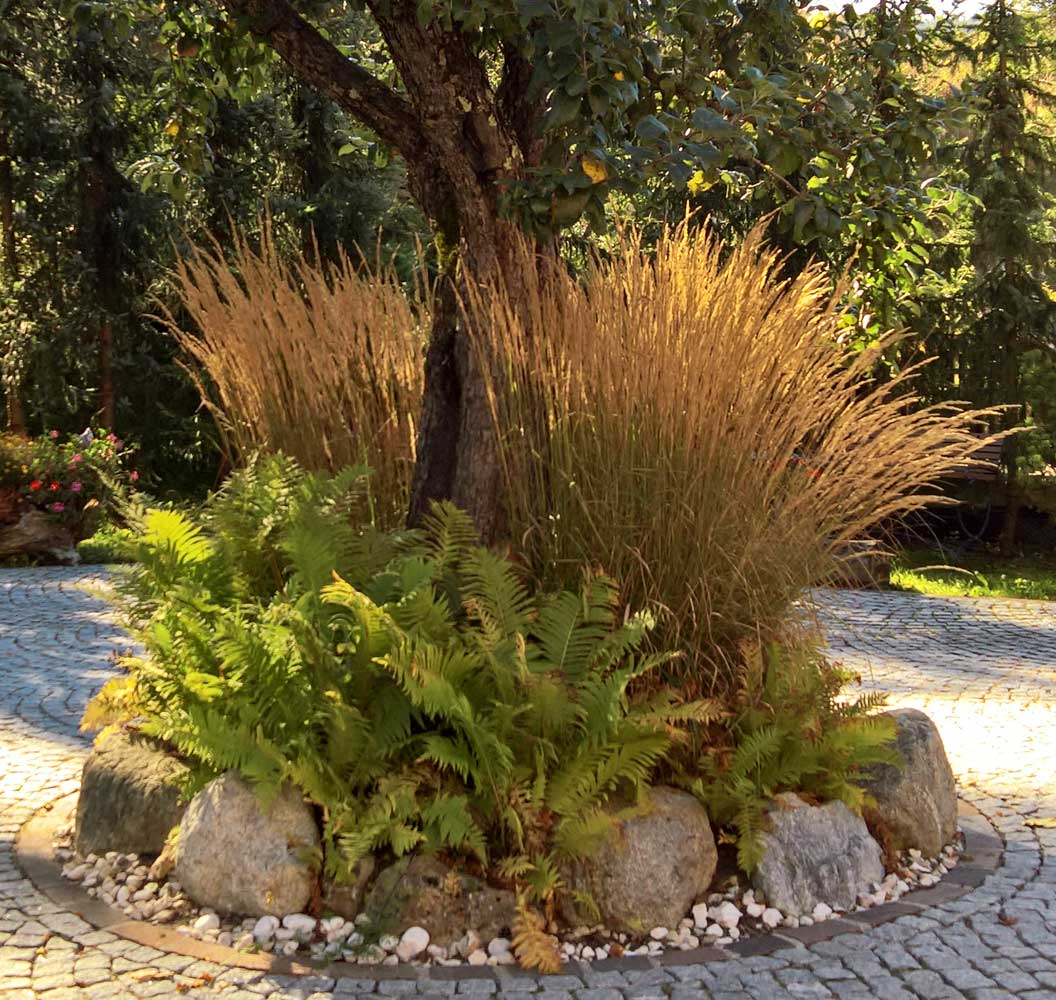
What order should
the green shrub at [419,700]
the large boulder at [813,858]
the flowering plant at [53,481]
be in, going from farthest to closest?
the flowering plant at [53,481]
the large boulder at [813,858]
the green shrub at [419,700]

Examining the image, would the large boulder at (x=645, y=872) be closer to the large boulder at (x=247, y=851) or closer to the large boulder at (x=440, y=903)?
the large boulder at (x=440, y=903)

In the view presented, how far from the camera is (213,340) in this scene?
3707mm

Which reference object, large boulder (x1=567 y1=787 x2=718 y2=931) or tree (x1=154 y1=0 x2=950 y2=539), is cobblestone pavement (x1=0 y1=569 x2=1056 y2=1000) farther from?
tree (x1=154 y1=0 x2=950 y2=539)

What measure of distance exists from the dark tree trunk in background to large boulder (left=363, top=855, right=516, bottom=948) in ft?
29.9

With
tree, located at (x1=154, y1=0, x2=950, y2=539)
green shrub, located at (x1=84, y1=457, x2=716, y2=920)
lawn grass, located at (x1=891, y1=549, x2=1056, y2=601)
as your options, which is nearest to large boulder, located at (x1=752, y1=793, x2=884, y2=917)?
green shrub, located at (x1=84, y1=457, x2=716, y2=920)

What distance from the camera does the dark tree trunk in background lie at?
10.4m

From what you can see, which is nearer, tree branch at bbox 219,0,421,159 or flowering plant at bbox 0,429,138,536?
tree branch at bbox 219,0,421,159

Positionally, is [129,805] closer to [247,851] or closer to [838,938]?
[247,851]

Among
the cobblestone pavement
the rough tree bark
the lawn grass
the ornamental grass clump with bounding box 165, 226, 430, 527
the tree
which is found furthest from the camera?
the lawn grass

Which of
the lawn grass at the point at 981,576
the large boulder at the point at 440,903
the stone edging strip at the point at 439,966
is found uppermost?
the lawn grass at the point at 981,576

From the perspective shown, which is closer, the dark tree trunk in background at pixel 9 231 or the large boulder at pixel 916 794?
the large boulder at pixel 916 794

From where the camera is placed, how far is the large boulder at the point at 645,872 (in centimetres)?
251

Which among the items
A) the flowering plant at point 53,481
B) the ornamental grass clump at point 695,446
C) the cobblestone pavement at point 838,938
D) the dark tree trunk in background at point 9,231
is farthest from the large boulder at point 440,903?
the dark tree trunk in background at point 9,231

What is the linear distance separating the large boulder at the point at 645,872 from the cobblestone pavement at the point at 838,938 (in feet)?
0.56
